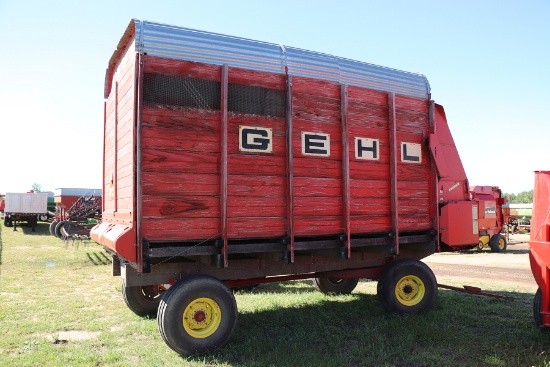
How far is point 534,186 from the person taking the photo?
5801 mm

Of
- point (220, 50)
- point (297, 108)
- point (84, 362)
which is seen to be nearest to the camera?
point (84, 362)

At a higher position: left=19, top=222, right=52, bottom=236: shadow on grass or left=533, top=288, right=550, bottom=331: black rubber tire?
left=533, top=288, right=550, bottom=331: black rubber tire

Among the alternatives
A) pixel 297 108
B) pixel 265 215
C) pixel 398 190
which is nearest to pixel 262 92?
pixel 297 108

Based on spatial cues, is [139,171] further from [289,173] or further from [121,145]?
[289,173]

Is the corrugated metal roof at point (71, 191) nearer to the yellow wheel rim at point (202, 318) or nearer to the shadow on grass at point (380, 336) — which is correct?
the shadow on grass at point (380, 336)

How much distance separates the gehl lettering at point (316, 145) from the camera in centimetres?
580

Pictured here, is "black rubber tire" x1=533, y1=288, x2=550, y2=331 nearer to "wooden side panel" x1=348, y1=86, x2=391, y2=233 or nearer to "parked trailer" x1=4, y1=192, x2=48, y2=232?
"wooden side panel" x1=348, y1=86, x2=391, y2=233

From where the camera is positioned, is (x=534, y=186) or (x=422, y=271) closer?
(x=534, y=186)

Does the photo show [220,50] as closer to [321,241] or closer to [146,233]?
[146,233]

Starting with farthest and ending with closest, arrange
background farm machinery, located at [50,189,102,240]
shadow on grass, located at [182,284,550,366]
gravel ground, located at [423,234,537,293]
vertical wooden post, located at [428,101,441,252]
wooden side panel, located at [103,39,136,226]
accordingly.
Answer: background farm machinery, located at [50,189,102,240]
gravel ground, located at [423,234,537,293]
vertical wooden post, located at [428,101,441,252]
wooden side panel, located at [103,39,136,226]
shadow on grass, located at [182,284,550,366]

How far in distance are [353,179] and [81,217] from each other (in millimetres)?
20137

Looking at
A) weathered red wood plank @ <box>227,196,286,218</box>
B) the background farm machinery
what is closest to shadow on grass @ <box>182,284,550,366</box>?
weathered red wood plank @ <box>227,196,286,218</box>

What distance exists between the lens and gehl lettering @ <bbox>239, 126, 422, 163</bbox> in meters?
5.80

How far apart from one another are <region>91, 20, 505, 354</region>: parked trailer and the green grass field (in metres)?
0.50
